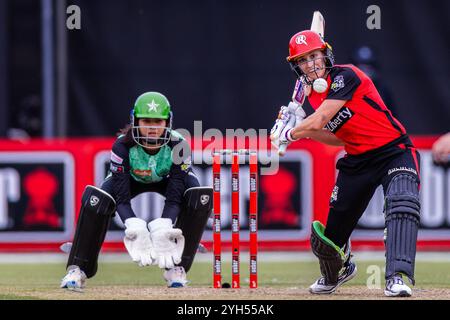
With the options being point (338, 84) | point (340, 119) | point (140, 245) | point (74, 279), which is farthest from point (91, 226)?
point (338, 84)

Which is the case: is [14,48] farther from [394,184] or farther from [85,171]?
[394,184]

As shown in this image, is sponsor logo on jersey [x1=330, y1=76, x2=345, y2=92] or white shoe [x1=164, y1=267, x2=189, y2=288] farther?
white shoe [x1=164, y1=267, x2=189, y2=288]

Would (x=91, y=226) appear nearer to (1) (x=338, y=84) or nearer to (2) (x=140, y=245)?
(2) (x=140, y=245)

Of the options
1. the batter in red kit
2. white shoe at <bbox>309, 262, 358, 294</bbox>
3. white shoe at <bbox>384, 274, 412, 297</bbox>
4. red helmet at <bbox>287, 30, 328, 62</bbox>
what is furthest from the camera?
white shoe at <bbox>309, 262, 358, 294</bbox>

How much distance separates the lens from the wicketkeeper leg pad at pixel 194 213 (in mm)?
8984

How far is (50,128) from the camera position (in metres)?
14.1

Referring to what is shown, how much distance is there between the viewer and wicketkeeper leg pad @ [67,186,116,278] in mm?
8734

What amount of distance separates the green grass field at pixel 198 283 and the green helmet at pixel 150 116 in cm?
108

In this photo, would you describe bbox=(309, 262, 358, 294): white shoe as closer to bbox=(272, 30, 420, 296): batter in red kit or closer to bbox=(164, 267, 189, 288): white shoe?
bbox=(272, 30, 420, 296): batter in red kit

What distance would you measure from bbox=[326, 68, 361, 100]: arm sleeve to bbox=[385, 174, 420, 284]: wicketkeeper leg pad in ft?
2.23

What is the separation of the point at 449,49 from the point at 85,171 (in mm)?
4690

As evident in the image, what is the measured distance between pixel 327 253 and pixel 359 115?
1021mm

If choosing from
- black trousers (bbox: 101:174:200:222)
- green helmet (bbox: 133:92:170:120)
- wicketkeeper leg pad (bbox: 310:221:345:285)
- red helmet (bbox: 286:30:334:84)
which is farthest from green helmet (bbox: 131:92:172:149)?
wicketkeeper leg pad (bbox: 310:221:345:285)
